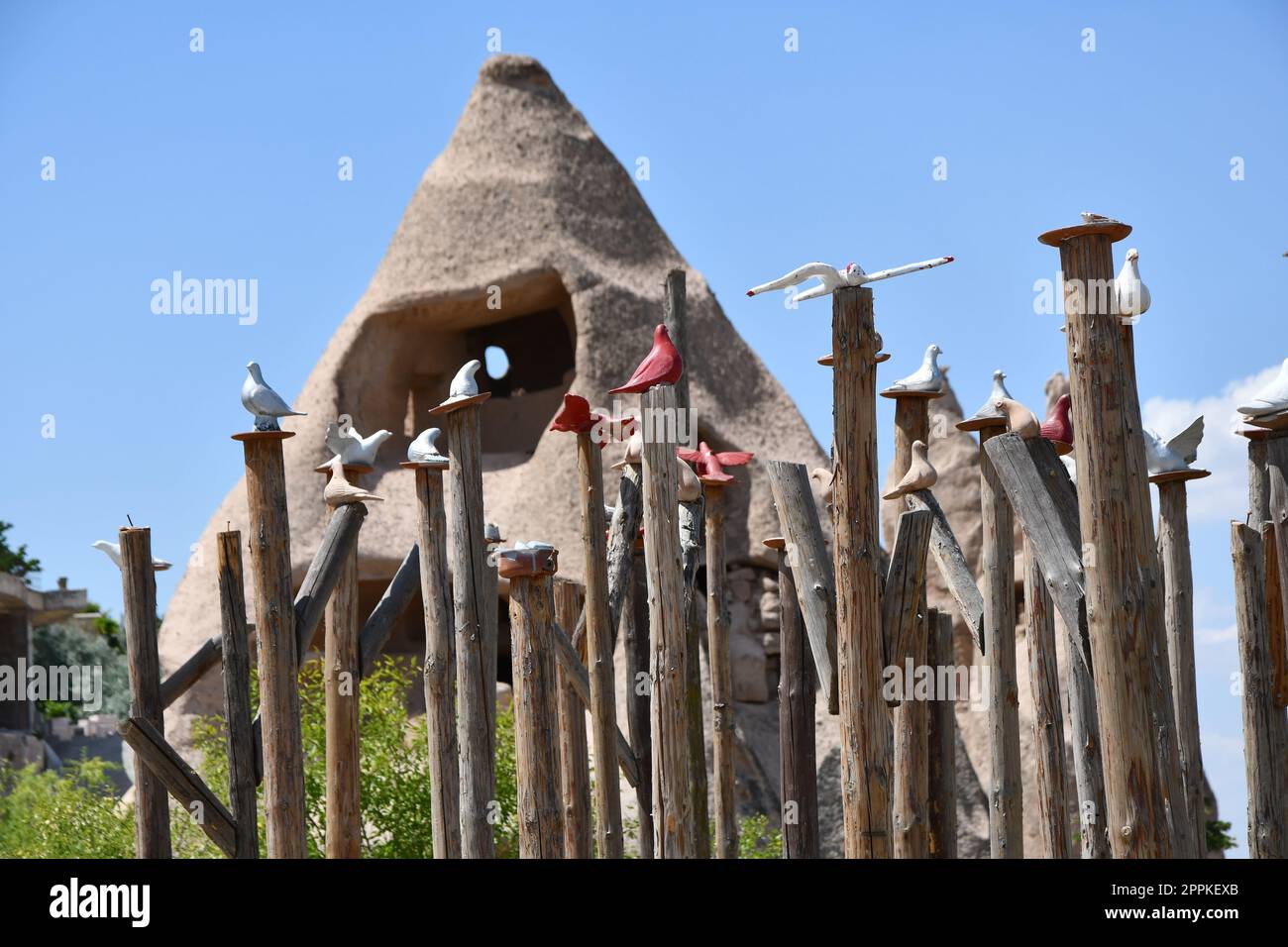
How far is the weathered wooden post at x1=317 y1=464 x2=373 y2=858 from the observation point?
6.17 meters

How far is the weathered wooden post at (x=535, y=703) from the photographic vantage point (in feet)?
19.6

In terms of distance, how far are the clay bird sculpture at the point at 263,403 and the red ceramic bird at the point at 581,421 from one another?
1.04 meters

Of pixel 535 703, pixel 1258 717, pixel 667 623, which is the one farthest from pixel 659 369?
pixel 1258 717

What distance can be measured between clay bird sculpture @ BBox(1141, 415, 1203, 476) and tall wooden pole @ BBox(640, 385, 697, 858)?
1712 millimetres

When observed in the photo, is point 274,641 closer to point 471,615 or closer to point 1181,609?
point 471,615

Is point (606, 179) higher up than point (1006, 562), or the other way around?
point (606, 179)

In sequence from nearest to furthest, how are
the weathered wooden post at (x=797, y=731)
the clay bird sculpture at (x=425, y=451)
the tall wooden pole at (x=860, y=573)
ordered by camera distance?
the tall wooden pole at (x=860, y=573) < the clay bird sculpture at (x=425, y=451) < the weathered wooden post at (x=797, y=731)

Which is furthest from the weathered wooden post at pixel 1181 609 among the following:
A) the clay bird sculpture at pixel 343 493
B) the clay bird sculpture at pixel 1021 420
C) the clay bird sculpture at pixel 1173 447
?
the clay bird sculpture at pixel 343 493

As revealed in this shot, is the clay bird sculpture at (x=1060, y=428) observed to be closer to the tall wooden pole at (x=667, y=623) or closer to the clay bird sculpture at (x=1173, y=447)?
the clay bird sculpture at (x=1173, y=447)

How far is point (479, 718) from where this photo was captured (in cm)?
582

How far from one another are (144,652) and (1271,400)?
4.16m
